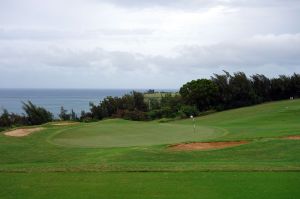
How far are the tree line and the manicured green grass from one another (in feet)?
172

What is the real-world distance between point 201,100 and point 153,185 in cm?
6099

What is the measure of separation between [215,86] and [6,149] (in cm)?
5316

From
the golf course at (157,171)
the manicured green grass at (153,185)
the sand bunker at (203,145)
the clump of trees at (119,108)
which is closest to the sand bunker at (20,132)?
the golf course at (157,171)

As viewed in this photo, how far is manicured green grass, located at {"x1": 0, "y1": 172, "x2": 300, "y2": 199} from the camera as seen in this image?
11289 millimetres

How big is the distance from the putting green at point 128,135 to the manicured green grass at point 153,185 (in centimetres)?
1141

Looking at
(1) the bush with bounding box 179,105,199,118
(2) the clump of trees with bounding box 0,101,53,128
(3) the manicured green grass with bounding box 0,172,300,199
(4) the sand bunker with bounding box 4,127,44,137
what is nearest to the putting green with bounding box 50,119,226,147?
(4) the sand bunker with bounding box 4,127,44,137

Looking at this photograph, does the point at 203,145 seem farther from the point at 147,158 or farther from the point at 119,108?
the point at 119,108

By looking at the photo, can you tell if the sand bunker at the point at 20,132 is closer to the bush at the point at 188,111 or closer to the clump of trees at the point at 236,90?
the bush at the point at 188,111

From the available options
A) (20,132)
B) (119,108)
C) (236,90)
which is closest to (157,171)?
(20,132)

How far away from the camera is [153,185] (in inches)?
486

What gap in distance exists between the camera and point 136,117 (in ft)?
238

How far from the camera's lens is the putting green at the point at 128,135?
85.8ft

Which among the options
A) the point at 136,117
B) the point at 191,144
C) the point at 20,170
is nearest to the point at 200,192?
the point at 20,170

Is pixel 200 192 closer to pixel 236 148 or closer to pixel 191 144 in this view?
pixel 236 148
